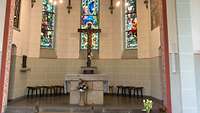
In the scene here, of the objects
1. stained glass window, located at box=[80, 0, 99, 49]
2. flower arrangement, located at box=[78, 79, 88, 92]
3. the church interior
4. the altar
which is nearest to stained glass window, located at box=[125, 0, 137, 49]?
the church interior

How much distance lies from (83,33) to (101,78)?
3.68 m

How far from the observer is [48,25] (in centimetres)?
909

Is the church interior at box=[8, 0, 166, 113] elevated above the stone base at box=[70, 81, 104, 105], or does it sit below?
above

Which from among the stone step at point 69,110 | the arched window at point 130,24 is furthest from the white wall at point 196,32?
the arched window at point 130,24

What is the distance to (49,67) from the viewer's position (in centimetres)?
880

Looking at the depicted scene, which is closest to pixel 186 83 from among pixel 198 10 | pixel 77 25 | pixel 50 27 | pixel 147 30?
pixel 198 10

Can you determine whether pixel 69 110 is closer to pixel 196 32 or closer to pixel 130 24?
pixel 196 32

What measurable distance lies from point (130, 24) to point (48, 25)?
388cm

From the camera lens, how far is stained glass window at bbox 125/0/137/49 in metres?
8.95

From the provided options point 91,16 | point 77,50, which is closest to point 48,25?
point 77,50

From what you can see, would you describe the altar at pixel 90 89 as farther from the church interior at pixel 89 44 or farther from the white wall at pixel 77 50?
the white wall at pixel 77 50

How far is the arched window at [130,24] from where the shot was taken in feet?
29.3

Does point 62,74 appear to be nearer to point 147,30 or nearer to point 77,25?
point 77,25

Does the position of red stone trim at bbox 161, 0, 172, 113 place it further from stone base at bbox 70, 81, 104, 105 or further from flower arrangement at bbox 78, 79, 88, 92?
flower arrangement at bbox 78, 79, 88, 92
